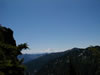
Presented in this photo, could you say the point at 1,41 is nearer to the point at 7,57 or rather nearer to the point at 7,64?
the point at 7,57

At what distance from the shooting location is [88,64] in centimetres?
19388

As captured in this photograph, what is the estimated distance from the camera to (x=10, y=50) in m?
4.35

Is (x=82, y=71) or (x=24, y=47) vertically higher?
(x=24, y=47)

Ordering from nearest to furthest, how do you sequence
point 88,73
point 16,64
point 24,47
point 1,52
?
point 1,52 → point 16,64 → point 24,47 → point 88,73

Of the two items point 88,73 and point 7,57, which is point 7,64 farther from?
point 88,73

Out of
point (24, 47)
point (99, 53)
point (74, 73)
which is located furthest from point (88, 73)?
point (24, 47)

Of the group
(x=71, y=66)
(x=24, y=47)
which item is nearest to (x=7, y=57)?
(x=24, y=47)

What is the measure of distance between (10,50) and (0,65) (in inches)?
25.2

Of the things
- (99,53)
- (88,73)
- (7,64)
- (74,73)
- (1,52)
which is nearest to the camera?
(7,64)

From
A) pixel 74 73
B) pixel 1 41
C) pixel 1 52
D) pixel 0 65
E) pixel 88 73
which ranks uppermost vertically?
pixel 1 41

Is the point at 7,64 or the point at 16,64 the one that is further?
the point at 16,64

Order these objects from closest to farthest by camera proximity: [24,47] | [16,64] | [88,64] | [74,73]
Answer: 1. [16,64]
2. [24,47]
3. [74,73]
4. [88,64]

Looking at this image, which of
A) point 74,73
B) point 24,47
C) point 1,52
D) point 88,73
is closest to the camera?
point 1,52

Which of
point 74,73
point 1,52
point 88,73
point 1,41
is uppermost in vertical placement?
point 1,41
